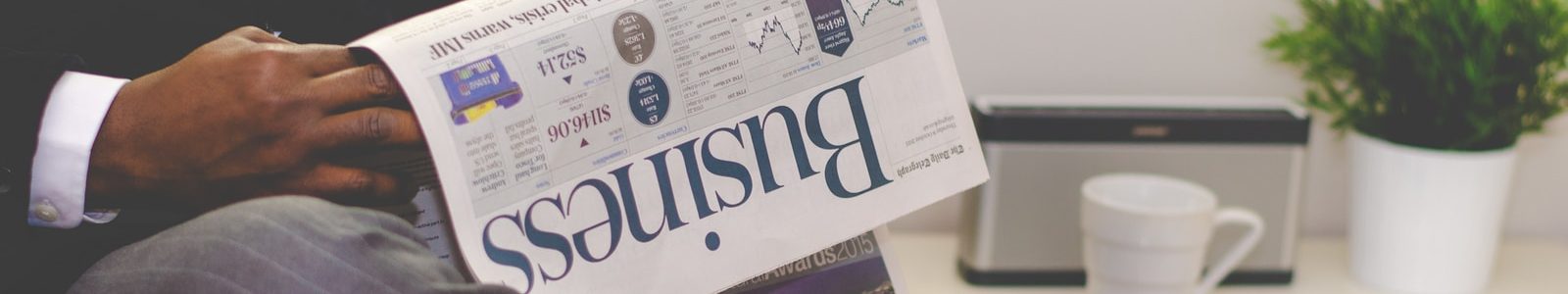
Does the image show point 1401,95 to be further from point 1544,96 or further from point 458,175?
point 458,175

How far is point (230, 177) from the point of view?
0.48 meters

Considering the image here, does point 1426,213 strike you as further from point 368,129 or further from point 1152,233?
point 368,129

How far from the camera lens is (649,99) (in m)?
0.48

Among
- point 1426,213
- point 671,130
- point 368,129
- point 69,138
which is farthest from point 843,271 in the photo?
point 1426,213

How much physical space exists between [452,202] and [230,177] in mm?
108

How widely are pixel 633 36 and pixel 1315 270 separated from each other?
0.63 metres

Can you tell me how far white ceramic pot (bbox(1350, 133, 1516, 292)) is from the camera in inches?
29.5

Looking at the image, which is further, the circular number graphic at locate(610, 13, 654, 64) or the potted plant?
the potted plant

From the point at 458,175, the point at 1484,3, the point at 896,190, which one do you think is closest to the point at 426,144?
the point at 458,175

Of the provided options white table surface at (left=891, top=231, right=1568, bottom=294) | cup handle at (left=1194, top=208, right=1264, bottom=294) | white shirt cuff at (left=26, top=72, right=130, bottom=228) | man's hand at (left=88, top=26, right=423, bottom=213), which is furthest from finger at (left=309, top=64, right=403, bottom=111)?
cup handle at (left=1194, top=208, right=1264, bottom=294)

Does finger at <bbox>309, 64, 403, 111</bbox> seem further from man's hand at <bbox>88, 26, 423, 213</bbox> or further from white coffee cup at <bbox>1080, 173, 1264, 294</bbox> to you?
white coffee cup at <bbox>1080, 173, 1264, 294</bbox>

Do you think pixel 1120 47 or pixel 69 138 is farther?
pixel 1120 47

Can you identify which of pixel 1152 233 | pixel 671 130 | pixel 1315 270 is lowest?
pixel 1315 270

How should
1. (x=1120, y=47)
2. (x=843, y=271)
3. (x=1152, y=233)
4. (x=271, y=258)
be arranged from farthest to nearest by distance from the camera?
(x=1120, y=47), (x=1152, y=233), (x=843, y=271), (x=271, y=258)
